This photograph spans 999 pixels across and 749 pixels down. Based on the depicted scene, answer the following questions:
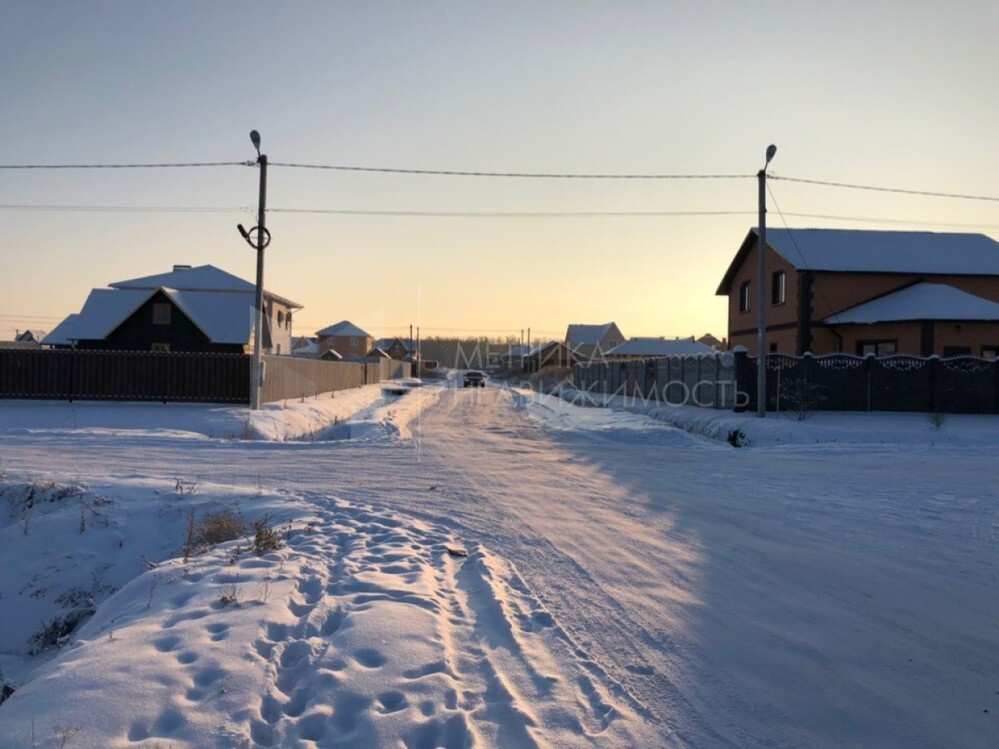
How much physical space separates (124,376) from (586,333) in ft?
279

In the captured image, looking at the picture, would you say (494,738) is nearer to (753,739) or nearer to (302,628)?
(753,739)

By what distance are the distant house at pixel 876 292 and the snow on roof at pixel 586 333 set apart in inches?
2732

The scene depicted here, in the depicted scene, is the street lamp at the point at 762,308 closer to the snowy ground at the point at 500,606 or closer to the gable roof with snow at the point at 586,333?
the snowy ground at the point at 500,606

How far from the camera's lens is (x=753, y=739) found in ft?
12.7

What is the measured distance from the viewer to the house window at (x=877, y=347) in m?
27.3

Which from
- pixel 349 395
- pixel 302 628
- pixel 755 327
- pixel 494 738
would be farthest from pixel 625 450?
pixel 349 395

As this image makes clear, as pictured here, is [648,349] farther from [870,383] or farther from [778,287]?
[870,383]

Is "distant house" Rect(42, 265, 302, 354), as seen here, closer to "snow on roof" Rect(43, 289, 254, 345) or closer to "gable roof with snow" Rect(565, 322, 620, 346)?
"snow on roof" Rect(43, 289, 254, 345)

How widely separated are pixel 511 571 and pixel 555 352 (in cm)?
8658

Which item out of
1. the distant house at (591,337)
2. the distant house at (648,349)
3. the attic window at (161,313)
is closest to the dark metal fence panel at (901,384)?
the attic window at (161,313)

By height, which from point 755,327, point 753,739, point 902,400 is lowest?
point 753,739

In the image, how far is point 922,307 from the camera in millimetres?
26891

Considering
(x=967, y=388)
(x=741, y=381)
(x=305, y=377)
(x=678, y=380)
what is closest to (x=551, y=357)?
(x=305, y=377)

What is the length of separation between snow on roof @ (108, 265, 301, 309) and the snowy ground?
3572 centimetres
